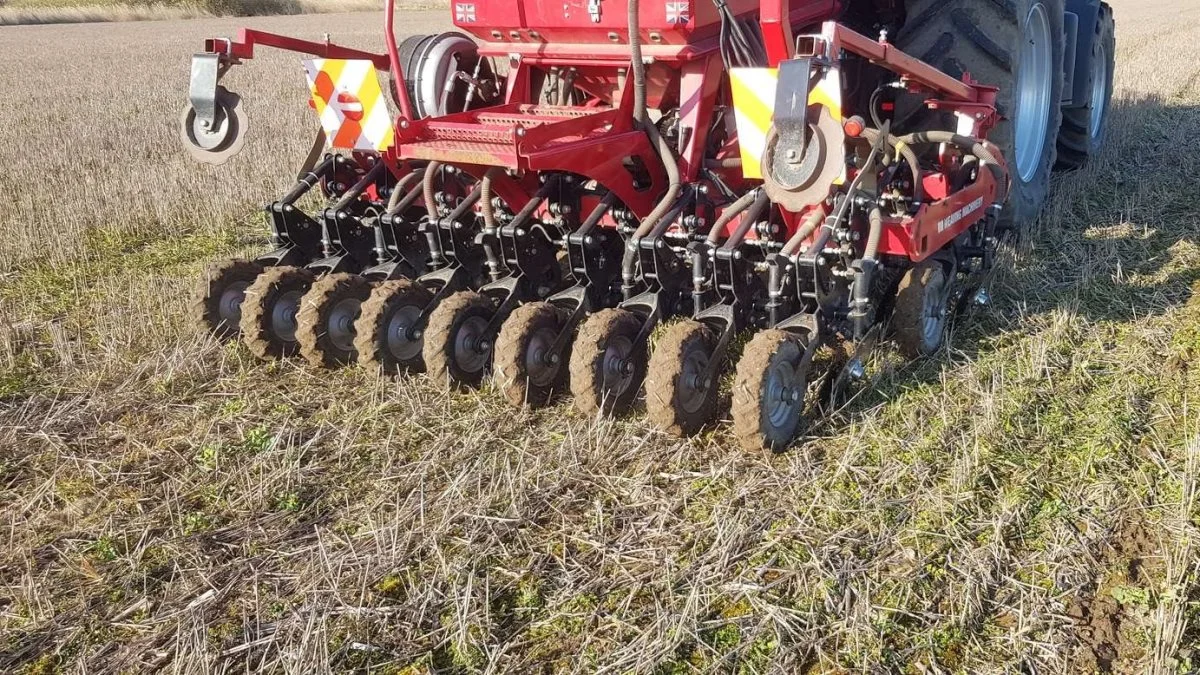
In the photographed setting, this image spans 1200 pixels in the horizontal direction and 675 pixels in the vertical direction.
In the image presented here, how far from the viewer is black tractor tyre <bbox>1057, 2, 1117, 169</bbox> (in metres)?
6.22

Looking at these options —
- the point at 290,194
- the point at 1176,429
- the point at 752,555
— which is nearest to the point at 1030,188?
the point at 1176,429

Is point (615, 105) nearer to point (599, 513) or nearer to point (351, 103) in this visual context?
point (351, 103)

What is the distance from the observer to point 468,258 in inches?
158

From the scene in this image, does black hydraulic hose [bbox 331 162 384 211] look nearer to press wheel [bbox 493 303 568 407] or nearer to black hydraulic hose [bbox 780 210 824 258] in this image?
press wheel [bbox 493 303 568 407]

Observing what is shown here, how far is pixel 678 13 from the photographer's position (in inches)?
139

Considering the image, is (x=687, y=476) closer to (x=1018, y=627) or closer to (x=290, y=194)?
(x=1018, y=627)

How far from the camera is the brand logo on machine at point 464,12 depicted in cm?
401

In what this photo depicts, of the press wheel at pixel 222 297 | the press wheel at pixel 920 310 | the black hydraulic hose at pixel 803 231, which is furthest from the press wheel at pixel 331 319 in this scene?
the press wheel at pixel 920 310

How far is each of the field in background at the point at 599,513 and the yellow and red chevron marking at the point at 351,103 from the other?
3.31ft

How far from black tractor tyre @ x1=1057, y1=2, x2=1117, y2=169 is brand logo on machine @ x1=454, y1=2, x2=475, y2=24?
4.15m

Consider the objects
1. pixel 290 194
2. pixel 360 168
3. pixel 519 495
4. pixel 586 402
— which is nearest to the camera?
pixel 519 495

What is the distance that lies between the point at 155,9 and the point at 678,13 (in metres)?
32.8

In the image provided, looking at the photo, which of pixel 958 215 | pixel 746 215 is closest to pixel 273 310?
pixel 746 215

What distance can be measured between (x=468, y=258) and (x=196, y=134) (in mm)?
1223
